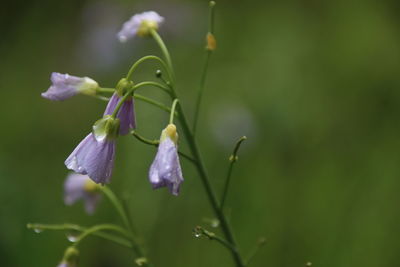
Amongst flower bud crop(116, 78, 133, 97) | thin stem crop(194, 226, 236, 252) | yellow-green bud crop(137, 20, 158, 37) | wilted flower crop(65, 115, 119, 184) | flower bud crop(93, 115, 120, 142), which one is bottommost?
thin stem crop(194, 226, 236, 252)

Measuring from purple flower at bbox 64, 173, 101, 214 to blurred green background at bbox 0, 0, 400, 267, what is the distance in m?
0.51

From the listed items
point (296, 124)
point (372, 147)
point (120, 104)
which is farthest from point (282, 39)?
point (120, 104)

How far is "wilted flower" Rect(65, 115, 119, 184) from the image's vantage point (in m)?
1.51

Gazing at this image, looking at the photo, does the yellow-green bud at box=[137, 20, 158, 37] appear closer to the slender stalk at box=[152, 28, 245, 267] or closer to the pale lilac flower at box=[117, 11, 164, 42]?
the pale lilac flower at box=[117, 11, 164, 42]

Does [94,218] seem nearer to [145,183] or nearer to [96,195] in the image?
[145,183]

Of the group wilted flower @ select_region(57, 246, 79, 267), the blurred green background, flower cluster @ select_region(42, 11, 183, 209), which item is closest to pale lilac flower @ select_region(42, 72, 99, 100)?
flower cluster @ select_region(42, 11, 183, 209)

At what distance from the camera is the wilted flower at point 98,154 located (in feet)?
4.96

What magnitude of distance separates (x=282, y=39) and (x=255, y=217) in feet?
6.07

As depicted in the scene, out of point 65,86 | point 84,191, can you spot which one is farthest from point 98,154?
point 84,191

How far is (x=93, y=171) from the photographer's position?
59.5 inches

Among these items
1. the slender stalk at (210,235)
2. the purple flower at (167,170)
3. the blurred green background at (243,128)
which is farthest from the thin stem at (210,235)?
the blurred green background at (243,128)

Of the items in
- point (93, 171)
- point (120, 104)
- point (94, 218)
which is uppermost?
point (120, 104)

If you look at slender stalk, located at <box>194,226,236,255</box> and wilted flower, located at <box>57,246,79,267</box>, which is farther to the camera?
wilted flower, located at <box>57,246,79,267</box>

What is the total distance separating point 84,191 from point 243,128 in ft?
5.53
